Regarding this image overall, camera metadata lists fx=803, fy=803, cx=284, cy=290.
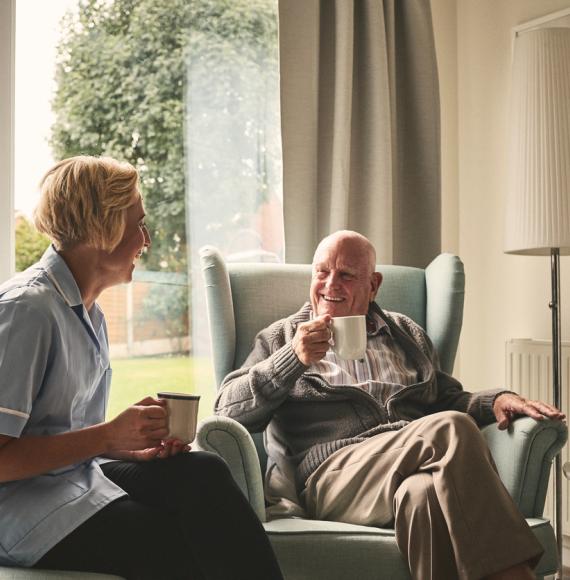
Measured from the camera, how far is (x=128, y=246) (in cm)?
153

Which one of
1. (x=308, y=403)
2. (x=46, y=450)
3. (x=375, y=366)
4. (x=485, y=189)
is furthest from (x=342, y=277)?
(x=485, y=189)

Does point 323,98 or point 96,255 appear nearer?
point 96,255

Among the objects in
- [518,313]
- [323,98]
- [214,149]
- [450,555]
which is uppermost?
[323,98]

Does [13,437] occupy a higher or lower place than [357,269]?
lower

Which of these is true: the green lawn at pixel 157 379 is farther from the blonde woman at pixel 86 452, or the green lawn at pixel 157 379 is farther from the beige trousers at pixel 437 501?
the blonde woman at pixel 86 452

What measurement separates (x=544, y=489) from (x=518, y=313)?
1.37 meters

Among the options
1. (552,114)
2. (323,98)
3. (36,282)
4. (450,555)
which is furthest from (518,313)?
(36,282)

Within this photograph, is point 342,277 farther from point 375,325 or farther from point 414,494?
point 414,494

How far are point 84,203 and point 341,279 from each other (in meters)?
1.05

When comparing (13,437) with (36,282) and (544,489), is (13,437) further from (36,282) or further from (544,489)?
(544,489)

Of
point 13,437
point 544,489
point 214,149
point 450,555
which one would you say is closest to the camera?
point 13,437

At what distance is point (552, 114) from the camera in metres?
2.66

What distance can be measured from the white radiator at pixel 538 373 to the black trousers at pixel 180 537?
1.87m

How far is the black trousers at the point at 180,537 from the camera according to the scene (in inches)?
50.8
